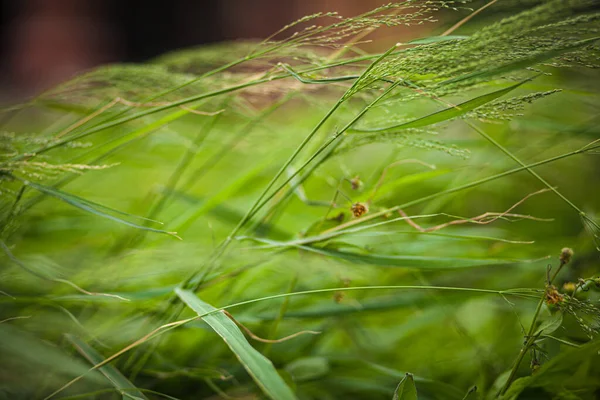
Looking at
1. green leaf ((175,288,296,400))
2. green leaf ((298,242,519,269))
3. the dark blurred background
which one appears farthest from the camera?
the dark blurred background

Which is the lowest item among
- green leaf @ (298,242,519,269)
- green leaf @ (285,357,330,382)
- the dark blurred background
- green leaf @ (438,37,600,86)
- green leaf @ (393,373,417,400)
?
green leaf @ (285,357,330,382)

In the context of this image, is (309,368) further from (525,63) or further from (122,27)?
(122,27)

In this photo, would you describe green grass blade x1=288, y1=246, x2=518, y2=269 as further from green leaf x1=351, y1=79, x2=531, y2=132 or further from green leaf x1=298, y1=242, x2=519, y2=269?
green leaf x1=351, y1=79, x2=531, y2=132

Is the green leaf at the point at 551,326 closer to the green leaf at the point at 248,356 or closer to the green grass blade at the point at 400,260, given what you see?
the green grass blade at the point at 400,260

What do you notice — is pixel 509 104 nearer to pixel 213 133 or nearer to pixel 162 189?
pixel 162 189

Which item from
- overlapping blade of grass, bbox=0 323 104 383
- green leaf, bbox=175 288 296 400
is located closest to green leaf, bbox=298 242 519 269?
green leaf, bbox=175 288 296 400

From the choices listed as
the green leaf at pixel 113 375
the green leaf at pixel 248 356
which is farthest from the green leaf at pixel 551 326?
the green leaf at pixel 113 375

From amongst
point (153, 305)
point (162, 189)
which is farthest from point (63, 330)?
point (162, 189)

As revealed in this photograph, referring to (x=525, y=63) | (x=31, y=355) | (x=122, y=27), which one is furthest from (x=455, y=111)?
(x=122, y=27)
